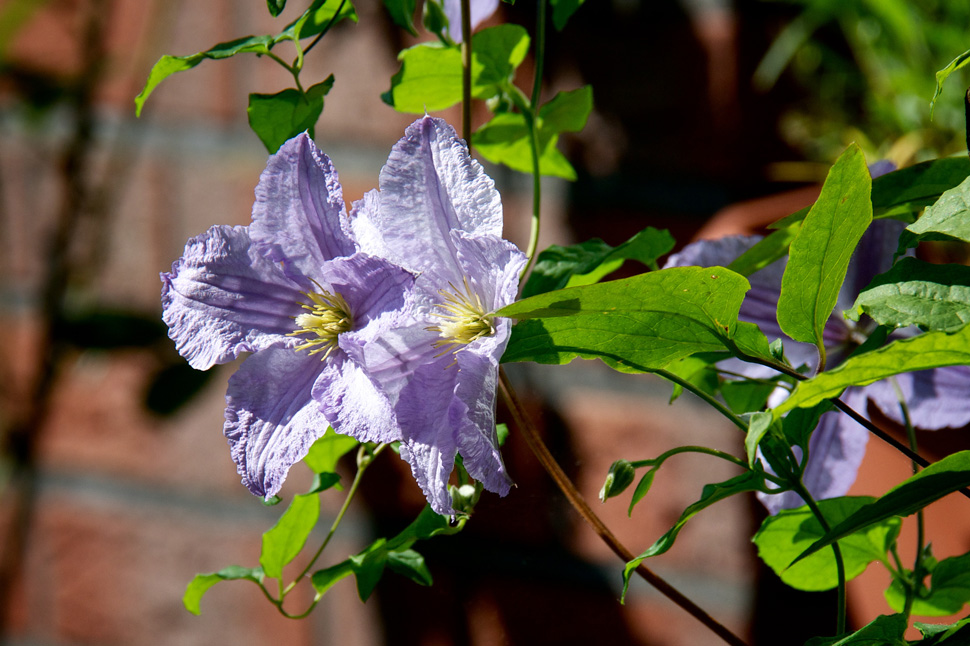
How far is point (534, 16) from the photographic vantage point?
61 centimetres

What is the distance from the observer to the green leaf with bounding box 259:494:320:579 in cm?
28

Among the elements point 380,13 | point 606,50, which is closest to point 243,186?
point 380,13

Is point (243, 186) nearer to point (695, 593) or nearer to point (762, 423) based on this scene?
point (695, 593)

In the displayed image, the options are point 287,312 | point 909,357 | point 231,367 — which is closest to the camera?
point 909,357

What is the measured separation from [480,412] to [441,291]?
4 centimetres

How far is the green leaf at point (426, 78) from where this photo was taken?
0.28m

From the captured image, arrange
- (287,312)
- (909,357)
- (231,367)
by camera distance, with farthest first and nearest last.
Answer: (231,367)
(287,312)
(909,357)

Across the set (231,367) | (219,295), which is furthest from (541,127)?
(231,367)

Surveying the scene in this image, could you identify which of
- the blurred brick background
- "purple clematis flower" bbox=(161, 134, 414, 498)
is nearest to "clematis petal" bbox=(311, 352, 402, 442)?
"purple clematis flower" bbox=(161, 134, 414, 498)

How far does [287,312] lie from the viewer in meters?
0.25

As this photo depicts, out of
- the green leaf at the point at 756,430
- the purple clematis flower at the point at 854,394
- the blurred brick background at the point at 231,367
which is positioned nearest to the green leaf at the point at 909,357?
the green leaf at the point at 756,430

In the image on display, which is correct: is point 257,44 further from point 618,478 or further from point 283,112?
point 618,478

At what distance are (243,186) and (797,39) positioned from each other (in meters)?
0.45

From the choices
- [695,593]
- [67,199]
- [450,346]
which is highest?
[450,346]
